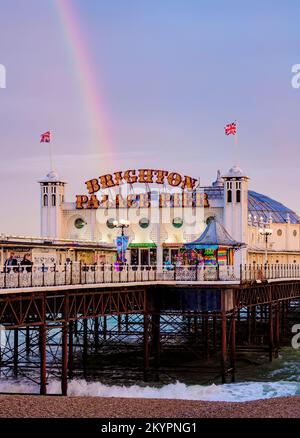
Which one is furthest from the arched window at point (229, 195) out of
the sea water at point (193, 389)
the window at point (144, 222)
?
the sea water at point (193, 389)

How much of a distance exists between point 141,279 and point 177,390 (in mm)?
7342

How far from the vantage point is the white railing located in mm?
37688

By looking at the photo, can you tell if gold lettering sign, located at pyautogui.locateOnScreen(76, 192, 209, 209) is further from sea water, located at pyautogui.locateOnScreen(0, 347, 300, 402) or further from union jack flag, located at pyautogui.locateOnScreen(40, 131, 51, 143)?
sea water, located at pyautogui.locateOnScreen(0, 347, 300, 402)

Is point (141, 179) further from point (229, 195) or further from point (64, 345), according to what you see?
point (64, 345)

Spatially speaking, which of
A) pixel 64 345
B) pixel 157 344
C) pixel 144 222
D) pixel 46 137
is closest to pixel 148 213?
pixel 144 222

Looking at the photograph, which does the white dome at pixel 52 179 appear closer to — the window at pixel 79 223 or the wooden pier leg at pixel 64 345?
the window at pixel 79 223

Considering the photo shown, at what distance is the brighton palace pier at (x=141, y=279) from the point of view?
1702 inches

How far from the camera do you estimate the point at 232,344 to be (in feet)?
177

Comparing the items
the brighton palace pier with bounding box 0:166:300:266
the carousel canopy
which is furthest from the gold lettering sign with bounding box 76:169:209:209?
the carousel canopy

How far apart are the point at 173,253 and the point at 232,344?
24468 millimetres

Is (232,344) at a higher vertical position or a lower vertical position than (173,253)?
lower

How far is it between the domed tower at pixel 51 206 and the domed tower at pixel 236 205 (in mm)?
15099
